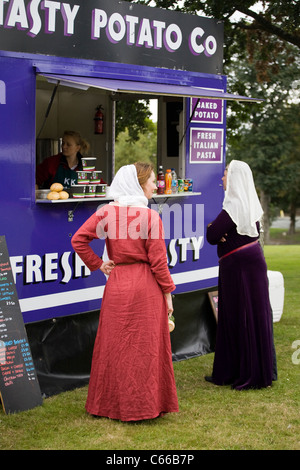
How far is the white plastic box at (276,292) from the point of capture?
8.48 metres

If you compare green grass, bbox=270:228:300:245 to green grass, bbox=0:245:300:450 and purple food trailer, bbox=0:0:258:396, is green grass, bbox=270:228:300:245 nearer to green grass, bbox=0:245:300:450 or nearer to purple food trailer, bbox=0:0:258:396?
purple food trailer, bbox=0:0:258:396

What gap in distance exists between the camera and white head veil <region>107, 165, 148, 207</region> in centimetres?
502

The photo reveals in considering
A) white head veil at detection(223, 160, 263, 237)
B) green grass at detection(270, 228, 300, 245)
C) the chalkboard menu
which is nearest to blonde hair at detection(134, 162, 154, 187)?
white head veil at detection(223, 160, 263, 237)

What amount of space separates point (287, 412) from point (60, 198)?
2469 millimetres

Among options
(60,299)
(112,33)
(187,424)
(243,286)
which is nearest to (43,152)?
(112,33)

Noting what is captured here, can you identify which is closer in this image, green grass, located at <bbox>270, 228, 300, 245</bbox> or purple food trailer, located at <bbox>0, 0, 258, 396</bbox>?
purple food trailer, located at <bbox>0, 0, 258, 396</bbox>

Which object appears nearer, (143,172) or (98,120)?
(143,172)

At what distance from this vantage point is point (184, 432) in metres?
5.02

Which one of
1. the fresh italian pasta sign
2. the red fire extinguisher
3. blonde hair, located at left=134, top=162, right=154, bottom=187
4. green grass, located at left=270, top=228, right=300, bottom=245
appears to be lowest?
green grass, located at left=270, top=228, right=300, bottom=245

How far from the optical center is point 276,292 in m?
8.55

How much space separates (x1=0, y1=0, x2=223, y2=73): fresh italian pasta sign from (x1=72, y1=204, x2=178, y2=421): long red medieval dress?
1663 mm

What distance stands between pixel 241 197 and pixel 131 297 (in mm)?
1445

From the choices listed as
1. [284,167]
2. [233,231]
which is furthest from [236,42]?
[284,167]

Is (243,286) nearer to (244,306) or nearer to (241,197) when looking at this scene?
(244,306)
